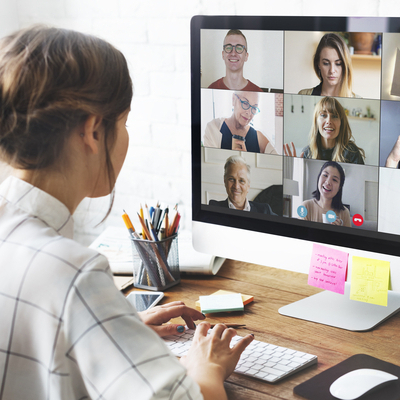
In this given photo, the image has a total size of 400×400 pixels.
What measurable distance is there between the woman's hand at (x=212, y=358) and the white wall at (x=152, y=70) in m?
0.75

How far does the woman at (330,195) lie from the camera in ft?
2.96

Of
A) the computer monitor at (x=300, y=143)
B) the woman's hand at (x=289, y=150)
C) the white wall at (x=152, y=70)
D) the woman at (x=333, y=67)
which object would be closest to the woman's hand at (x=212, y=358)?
the computer monitor at (x=300, y=143)

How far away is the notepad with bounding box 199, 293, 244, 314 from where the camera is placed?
1006 millimetres

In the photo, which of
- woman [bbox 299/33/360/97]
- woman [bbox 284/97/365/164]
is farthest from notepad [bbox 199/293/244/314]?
woman [bbox 299/33/360/97]

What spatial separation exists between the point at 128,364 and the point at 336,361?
42 cm

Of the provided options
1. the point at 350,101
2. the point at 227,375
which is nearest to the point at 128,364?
the point at 227,375

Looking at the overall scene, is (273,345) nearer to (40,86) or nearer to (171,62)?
(40,86)

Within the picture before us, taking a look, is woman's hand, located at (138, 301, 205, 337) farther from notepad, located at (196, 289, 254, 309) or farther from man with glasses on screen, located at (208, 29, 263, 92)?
man with glasses on screen, located at (208, 29, 263, 92)

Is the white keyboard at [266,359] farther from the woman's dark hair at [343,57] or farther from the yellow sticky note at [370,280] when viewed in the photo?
the woman's dark hair at [343,57]

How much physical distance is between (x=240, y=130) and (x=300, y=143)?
13cm

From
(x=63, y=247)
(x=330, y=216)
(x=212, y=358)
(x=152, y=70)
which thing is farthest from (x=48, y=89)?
(x=152, y=70)

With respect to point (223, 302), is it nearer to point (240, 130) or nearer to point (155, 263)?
point (155, 263)

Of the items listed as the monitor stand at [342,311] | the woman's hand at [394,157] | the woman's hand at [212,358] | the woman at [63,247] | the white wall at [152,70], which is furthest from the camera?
the white wall at [152,70]

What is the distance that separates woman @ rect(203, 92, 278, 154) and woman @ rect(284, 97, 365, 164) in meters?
0.09
